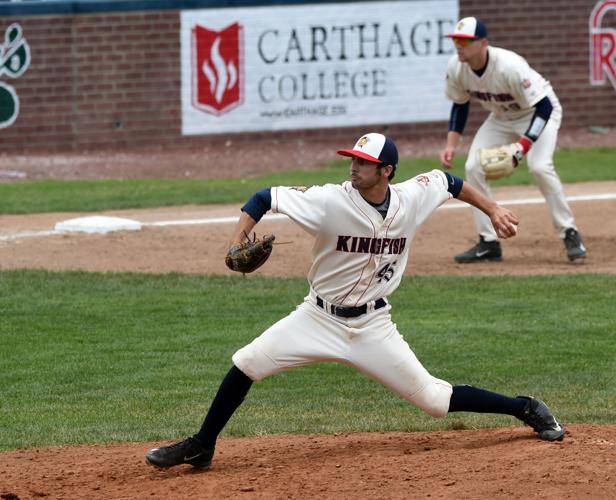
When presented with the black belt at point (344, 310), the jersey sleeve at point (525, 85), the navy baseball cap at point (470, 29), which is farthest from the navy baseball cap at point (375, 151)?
the jersey sleeve at point (525, 85)

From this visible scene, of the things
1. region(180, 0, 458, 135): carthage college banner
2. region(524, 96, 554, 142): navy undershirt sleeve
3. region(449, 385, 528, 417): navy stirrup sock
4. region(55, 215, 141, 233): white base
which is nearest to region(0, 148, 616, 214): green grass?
region(55, 215, 141, 233): white base

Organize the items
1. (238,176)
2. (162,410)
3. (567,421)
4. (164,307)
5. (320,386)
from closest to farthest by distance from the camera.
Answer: (567,421)
(162,410)
(320,386)
(164,307)
(238,176)

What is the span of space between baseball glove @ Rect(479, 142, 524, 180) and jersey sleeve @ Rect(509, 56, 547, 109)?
52 cm

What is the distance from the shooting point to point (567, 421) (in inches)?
276

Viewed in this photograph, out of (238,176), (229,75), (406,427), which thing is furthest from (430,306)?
(229,75)

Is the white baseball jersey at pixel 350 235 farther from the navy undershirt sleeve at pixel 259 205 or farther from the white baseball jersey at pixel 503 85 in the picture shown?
the white baseball jersey at pixel 503 85

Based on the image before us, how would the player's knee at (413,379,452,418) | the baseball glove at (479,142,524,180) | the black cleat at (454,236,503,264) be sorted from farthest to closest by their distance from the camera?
the black cleat at (454,236,503,264) < the baseball glove at (479,142,524,180) < the player's knee at (413,379,452,418)

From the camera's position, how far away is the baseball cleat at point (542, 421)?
6.22m

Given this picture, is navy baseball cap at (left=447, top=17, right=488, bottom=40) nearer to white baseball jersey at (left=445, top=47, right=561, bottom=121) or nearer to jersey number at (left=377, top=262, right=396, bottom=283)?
white baseball jersey at (left=445, top=47, right=561, bottom=121)

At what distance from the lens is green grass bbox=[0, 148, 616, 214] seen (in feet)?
46.3

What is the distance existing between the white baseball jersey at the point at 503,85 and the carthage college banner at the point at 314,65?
6662 mm

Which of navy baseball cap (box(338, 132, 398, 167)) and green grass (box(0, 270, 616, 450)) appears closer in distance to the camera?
navy baseball cap (box(338, 132, 398, 167))

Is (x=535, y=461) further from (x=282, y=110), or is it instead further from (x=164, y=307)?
(x=282, y=110)

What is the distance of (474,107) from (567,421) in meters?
12.0
